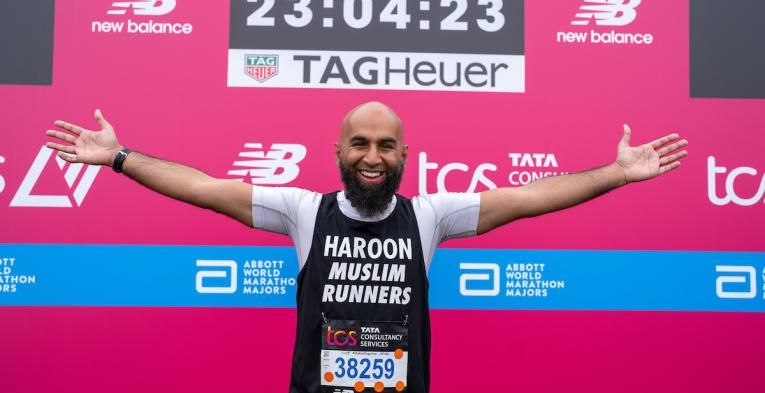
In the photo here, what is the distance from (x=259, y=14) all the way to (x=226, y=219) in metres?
0.92

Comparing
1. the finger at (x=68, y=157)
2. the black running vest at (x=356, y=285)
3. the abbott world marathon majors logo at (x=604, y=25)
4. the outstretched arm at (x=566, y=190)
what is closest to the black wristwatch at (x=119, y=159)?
the finger at (x=68, y=157)

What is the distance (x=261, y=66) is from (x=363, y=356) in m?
1.41

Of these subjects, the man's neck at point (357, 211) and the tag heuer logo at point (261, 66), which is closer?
the man's neck at point (357, 211)

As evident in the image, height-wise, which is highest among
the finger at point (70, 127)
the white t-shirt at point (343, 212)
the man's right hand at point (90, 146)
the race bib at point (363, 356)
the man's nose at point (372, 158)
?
the finger at point (70, 127)

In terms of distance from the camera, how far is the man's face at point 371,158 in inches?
69.2

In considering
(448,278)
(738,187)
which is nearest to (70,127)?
(448,278)

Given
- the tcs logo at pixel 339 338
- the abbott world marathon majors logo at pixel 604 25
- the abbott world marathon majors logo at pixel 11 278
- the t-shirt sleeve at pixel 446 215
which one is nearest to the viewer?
the tcs logo at pixel 339 338

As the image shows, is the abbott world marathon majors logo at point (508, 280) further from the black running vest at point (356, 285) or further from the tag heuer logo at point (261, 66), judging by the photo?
the tag heuer logo at point (261, 66)

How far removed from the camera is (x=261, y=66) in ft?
8.42

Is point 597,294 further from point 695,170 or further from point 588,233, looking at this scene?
point 695,170

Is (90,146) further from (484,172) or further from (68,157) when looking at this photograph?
(484,172)

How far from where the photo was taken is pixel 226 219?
8.35ft

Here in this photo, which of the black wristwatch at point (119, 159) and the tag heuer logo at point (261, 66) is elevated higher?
the tag heuer logo at point (261, 66)

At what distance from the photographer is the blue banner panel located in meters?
2.51
